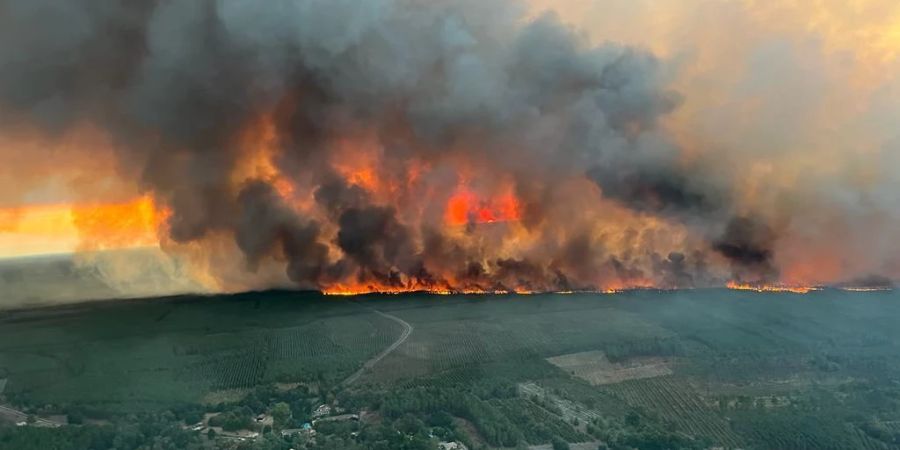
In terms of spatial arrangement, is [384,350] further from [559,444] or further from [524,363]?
[559,444]

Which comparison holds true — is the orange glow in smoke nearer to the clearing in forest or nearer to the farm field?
the farm field

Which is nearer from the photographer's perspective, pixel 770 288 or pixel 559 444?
pixel 559 444

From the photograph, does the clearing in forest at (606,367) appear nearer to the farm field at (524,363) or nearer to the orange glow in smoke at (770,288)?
the farm field at (524,363)

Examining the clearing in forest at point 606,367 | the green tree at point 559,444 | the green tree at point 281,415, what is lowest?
the green tree at point 559,444

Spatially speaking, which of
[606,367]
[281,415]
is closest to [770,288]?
[606,367]

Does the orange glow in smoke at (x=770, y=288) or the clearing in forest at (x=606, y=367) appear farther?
the orange glow in smoke at (x=770, y=288)

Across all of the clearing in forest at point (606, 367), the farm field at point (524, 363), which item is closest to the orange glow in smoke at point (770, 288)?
the farm field at point (524, 363)
